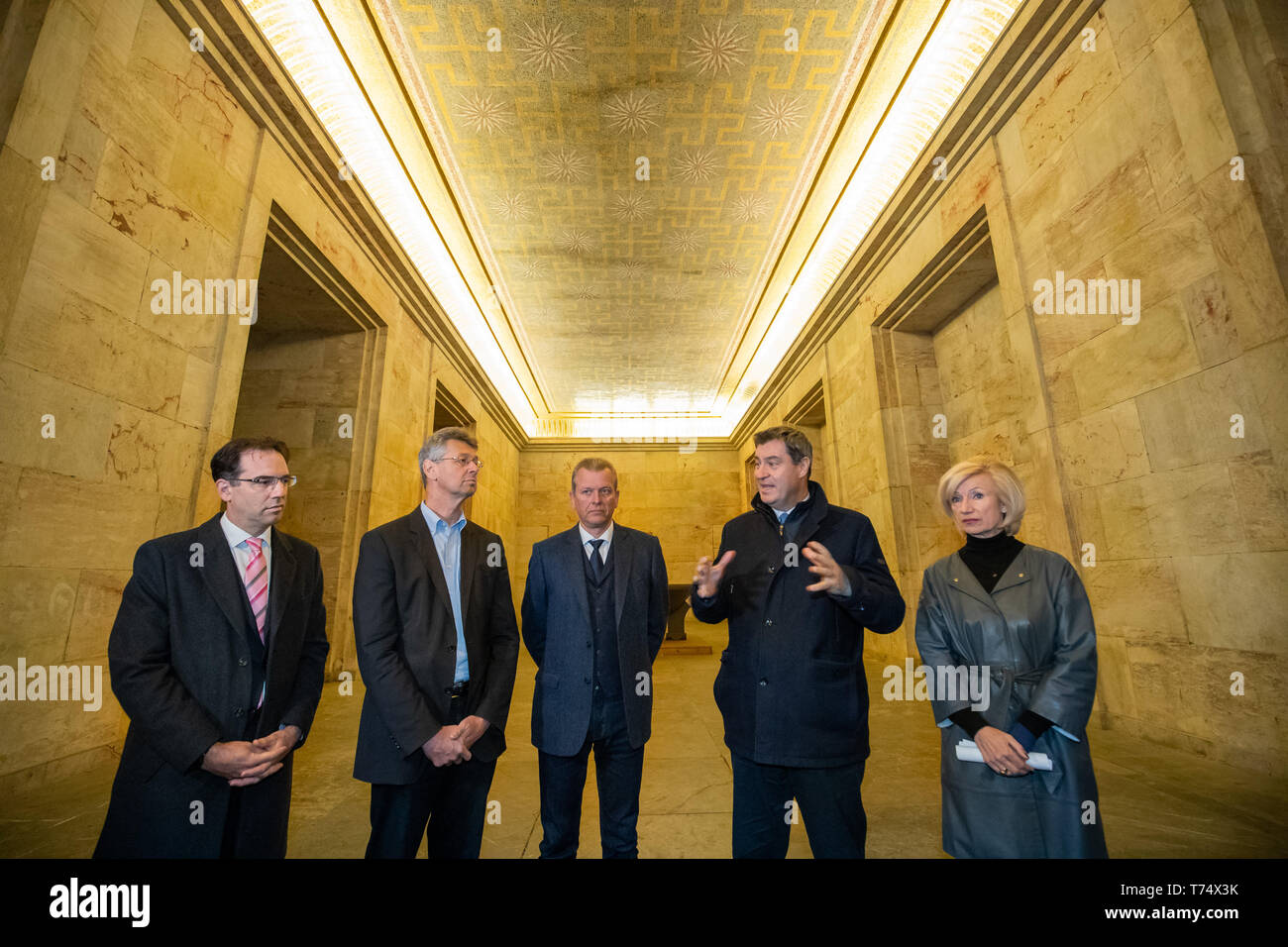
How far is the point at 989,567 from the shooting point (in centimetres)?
197

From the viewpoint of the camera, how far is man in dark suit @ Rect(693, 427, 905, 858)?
1.90 meters

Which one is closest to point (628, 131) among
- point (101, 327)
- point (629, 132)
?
point (629, 132)

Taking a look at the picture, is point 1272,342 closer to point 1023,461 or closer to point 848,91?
point 1023,461

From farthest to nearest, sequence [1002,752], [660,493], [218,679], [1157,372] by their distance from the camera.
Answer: [660,493] < [1157,372] < [218,679] < [1002,752]

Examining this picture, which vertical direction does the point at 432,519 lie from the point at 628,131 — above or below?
below

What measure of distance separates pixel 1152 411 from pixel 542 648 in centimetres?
403

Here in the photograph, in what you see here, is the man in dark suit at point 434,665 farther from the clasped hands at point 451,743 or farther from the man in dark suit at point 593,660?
the man in dark suit at point 593,660

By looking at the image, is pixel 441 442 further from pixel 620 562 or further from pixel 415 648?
pixel 620 562

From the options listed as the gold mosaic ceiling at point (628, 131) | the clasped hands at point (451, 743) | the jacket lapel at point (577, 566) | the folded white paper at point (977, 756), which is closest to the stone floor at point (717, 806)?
the clasped hands at point (451, 743)

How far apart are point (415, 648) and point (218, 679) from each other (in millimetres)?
598

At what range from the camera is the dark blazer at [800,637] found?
1919 mm

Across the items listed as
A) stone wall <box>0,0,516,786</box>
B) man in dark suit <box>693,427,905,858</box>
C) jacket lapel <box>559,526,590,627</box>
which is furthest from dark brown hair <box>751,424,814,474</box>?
stone wall <box>0,0,516,786</box>

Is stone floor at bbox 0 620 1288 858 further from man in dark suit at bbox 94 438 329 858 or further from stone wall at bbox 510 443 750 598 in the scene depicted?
stone wall at bbox 510 443 750 598
